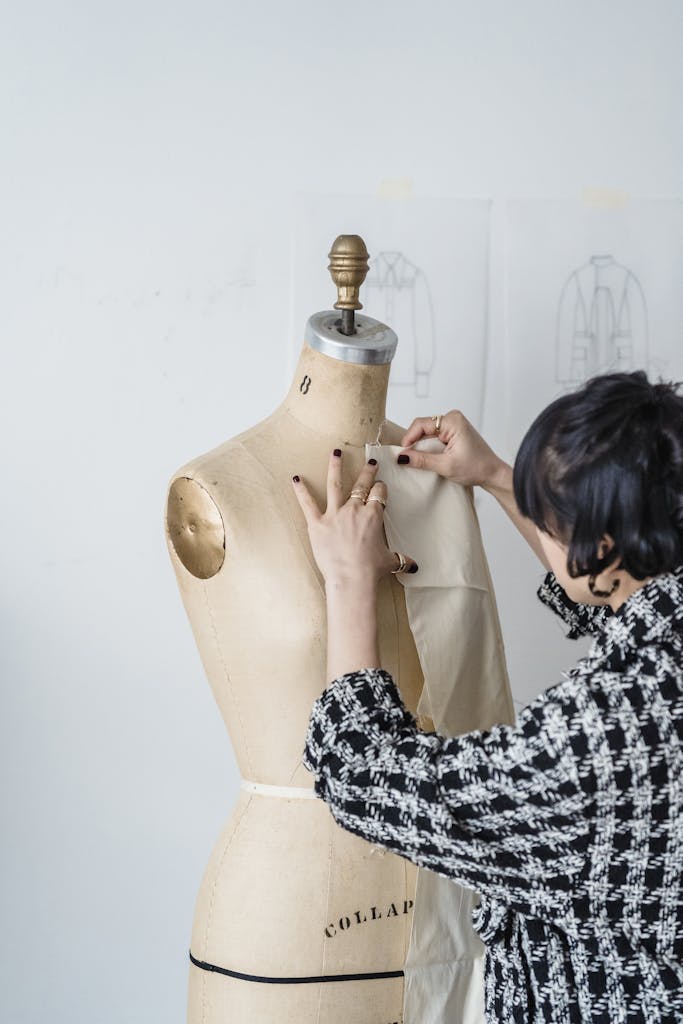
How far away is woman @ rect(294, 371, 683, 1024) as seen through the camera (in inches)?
35.1

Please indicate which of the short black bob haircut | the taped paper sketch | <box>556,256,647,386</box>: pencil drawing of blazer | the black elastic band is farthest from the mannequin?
<box>556,256,647,386</box>: pencil drawing of blazer

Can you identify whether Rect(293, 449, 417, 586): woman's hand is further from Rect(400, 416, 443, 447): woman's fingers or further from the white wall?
the white wall

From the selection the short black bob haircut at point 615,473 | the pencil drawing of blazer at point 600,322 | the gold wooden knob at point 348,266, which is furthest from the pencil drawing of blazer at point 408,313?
the short black bob haircut at point 615,473

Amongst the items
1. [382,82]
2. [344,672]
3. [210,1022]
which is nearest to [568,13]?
[382,82]

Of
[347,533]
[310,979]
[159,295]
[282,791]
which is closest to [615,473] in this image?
[347,533]

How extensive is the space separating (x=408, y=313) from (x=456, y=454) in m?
0.84

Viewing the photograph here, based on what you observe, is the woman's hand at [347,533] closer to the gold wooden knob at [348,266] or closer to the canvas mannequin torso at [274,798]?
the canvas mannequin torso at [274,798]

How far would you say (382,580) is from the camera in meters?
1.26

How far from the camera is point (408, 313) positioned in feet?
7.02

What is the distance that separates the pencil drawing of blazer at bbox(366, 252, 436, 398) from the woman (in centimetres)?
116

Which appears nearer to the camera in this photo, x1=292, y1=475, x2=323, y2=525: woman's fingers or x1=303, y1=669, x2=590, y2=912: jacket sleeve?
x1=303, y1=669, x2=590, y2=912: jacket sleeve

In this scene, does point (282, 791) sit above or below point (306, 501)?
below

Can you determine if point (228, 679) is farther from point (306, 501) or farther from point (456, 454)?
point (456, 454)

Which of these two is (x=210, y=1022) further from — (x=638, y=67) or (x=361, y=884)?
(x=638, y=67)
